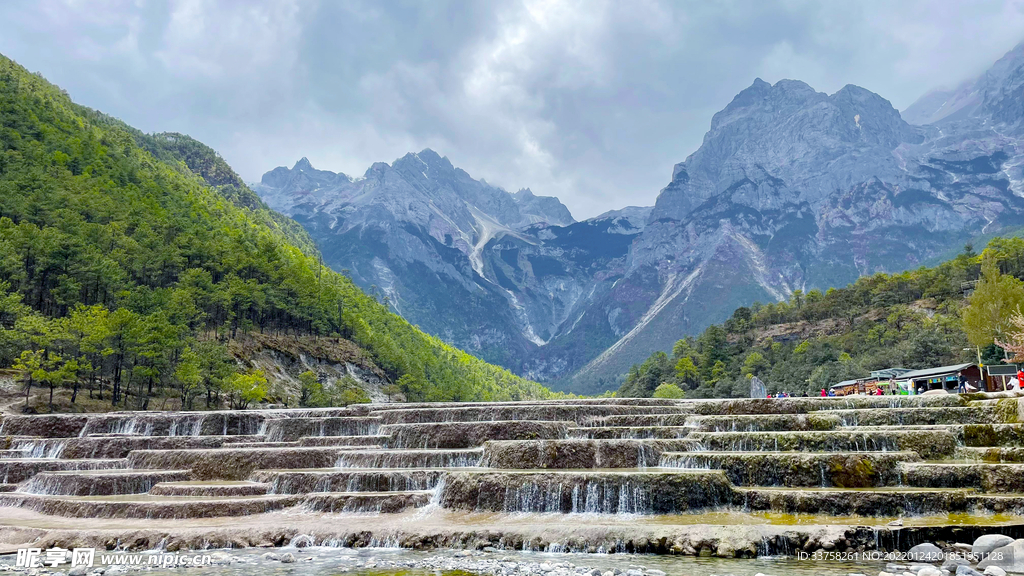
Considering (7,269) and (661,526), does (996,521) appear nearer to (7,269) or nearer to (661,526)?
(661,526)

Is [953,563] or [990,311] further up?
[990,311]

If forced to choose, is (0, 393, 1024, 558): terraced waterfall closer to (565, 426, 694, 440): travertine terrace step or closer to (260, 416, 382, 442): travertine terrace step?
(565, 426, 694, 440): travertine terrace step

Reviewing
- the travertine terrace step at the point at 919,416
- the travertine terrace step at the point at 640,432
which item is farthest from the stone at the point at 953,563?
the travertine terrace step at the point at 640,432

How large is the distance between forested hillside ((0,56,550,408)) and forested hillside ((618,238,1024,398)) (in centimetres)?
4823

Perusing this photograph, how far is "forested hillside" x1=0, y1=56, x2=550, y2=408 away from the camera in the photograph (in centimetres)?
5081

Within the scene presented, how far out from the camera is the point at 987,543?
44.3 feet

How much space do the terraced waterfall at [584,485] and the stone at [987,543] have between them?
0.76 meters

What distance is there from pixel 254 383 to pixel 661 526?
50.0 m

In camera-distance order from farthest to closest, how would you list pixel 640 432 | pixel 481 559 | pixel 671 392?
pixel 671 392 → pixel 640 432 → pixel 481 559

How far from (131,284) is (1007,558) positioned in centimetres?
7535

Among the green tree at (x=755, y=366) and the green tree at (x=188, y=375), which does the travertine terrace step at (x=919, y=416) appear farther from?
A: the green tree at (x=755, y=366)

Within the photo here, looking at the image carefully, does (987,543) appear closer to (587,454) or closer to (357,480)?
(587,454)

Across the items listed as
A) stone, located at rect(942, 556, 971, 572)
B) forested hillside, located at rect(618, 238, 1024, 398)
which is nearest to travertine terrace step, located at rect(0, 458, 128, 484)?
stone, located at rect(942, 556, 971, 572)

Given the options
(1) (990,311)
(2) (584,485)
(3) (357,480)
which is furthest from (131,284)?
(1) (990,311)
